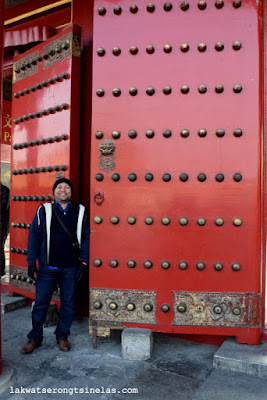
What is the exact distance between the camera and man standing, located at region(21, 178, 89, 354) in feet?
9.29

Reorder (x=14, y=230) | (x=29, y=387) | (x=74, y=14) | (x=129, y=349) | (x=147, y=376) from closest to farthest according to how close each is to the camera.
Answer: (x=29, y=387)
(x=147, y=376)
(x=129, y=349)
(x=74, y=14)
(x=14, y=230)

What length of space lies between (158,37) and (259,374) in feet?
8.38

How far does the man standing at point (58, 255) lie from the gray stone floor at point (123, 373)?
0.23 metres

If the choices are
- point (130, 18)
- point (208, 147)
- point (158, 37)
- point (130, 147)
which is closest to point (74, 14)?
point (130, 18)

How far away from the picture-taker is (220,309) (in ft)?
8.42

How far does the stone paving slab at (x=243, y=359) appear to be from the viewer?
2264 mm

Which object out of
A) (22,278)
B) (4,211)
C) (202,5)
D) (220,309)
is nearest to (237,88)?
(202,5)

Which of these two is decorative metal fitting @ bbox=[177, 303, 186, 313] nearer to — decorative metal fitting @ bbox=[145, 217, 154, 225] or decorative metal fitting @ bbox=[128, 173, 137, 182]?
decorative metal fitting @ bbox=[145, 217, 154, 225]

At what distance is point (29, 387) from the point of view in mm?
2162

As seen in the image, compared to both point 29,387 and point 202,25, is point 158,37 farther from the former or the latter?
point 29,387

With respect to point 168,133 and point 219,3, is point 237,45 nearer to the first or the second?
point 219,3

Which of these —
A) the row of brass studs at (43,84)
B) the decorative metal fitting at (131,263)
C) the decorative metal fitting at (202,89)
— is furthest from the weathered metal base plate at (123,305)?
the row of brass studs at (43,84)

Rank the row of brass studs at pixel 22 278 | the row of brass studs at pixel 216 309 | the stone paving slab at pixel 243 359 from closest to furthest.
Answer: the stone paving slab at pixel 243 359
the row of brass studs at pixel 216 309
the row of brass studs at pixel 22 278

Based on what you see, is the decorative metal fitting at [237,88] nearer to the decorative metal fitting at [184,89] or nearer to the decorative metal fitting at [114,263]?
the decorative metal fitting at [184,89]
